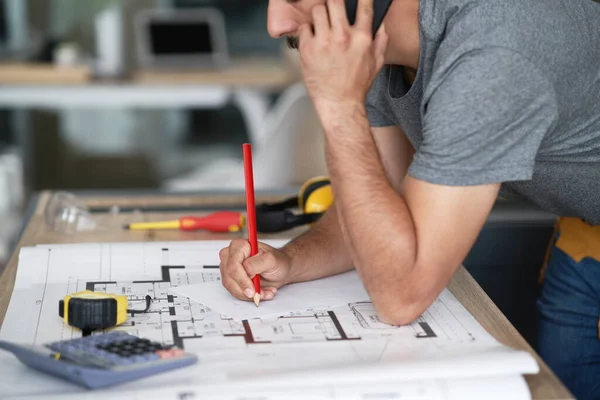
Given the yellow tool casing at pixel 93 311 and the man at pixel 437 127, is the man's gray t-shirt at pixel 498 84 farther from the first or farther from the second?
the yellow tool casing at pixel 93 311

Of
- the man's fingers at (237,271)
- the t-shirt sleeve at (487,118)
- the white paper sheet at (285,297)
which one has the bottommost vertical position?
the white paper sheet at (285,297)

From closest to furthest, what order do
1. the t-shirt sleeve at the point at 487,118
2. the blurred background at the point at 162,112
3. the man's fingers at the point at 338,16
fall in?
the t-shirt sleeve at the point at 487,118, the man's fingers at the point at 338,16, the blurred background at the point at 162,112

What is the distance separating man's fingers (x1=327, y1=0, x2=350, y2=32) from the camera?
3.55 ft

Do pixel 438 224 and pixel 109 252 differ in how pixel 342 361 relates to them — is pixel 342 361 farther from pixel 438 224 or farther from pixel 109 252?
pixel 109 252

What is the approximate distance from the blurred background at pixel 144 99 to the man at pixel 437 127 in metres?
1.50

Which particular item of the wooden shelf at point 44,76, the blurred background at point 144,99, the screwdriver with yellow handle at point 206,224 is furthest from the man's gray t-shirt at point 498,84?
the wooden shelf at point 44,76

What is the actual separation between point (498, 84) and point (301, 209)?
2.07 feet

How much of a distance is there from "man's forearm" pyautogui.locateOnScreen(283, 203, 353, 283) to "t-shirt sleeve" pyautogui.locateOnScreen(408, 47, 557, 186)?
0.28m

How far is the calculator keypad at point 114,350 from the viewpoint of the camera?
875 mm

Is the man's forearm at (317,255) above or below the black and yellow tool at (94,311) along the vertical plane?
below

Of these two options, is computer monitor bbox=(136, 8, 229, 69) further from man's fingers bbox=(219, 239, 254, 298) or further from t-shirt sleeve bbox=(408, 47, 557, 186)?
t-shirt sleeve bbox=(408, 47, 557, 186)

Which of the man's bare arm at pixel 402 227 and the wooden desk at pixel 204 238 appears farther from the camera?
the man's bare arm at pixel 402 227

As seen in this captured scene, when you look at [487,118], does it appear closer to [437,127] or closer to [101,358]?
[437,127]

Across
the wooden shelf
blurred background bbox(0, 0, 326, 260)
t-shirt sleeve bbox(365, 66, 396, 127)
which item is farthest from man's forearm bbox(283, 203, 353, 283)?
the wooden shelf
